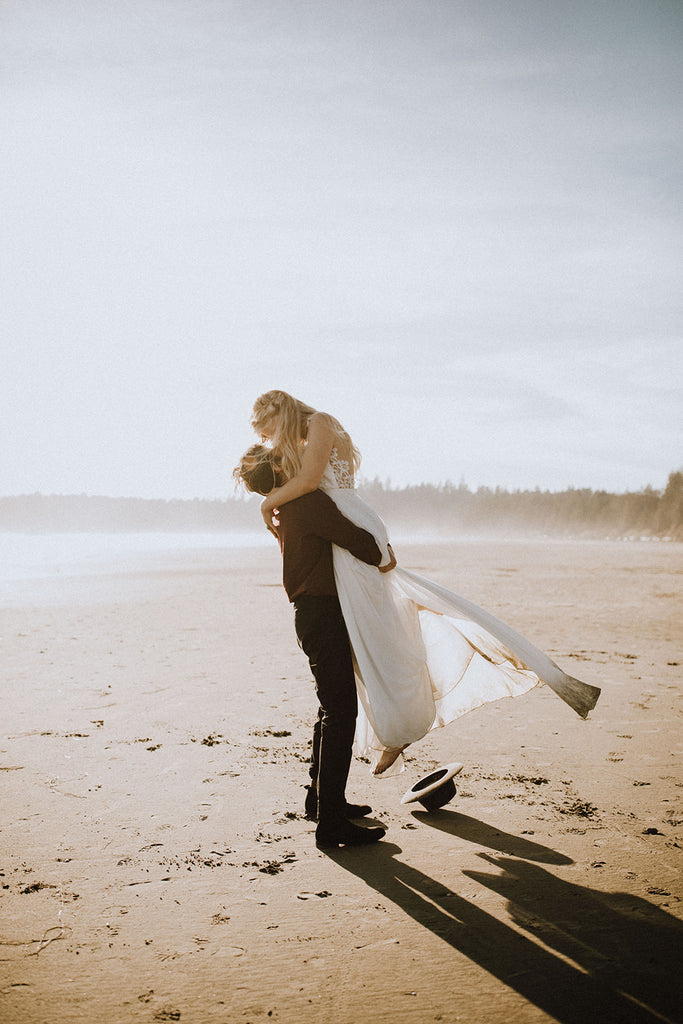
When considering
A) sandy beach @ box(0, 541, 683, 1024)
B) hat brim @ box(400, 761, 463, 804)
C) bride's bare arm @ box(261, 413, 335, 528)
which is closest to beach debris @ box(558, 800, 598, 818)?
sandy beach @ box(0, 541, 683, 1024)

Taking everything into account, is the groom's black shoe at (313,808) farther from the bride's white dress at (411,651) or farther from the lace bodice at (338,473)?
the lace bodice at (338,473)

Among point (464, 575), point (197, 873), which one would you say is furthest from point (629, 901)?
point (464, 575)

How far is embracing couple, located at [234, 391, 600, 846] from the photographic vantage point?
3369 millimetres

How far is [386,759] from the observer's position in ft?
12.0

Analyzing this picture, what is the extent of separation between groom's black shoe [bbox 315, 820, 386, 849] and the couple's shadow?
0.05 meters

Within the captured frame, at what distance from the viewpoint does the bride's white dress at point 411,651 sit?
11.2 ft

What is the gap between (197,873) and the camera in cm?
306

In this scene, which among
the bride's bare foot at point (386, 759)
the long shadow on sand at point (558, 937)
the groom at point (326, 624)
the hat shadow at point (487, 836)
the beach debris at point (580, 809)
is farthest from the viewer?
the beach debris at point (580, 809)

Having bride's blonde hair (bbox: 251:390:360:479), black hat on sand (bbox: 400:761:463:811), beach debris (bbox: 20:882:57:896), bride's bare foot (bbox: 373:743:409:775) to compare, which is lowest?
beach debris (bbox: 20:882:57:896)

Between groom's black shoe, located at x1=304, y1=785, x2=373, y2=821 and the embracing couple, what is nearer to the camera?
the embracing couple

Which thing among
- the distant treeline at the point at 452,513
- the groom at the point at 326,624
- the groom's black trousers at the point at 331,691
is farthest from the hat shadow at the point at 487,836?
the distant treeline at the point at 452,513

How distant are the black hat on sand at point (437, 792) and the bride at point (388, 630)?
0.69 ft

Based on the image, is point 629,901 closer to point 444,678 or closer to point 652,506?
point 444,678

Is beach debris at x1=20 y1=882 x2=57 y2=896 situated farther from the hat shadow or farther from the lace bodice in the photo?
the lace bodice
